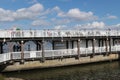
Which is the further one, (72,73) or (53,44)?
(53,44)

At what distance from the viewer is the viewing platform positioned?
147 feet

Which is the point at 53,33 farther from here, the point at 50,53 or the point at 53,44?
the point at 53,44

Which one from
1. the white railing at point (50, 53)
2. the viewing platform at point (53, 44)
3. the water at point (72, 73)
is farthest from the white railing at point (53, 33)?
the water at point (72, 73)

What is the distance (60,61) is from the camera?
50.4 meters

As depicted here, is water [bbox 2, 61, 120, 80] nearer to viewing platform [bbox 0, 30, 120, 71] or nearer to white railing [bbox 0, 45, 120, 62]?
viewing platform [bbox 0, 30, 120, 71]

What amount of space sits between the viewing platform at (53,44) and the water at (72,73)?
1.97 meters

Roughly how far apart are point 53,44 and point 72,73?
1148cm

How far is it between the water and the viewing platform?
1.97m

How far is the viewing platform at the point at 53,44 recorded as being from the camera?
1769 inches

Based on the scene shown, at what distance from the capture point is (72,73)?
4444 cm

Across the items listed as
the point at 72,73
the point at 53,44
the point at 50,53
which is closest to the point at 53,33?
the point at 50,53

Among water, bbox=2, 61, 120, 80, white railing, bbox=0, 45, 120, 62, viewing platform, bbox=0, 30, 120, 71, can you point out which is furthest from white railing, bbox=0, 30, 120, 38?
water, bbox=2, 61, 120, 80

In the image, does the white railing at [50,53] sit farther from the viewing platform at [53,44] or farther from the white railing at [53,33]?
the white railing at [53,33]

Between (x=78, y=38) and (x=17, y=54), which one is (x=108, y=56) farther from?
(x=17, y=54)
